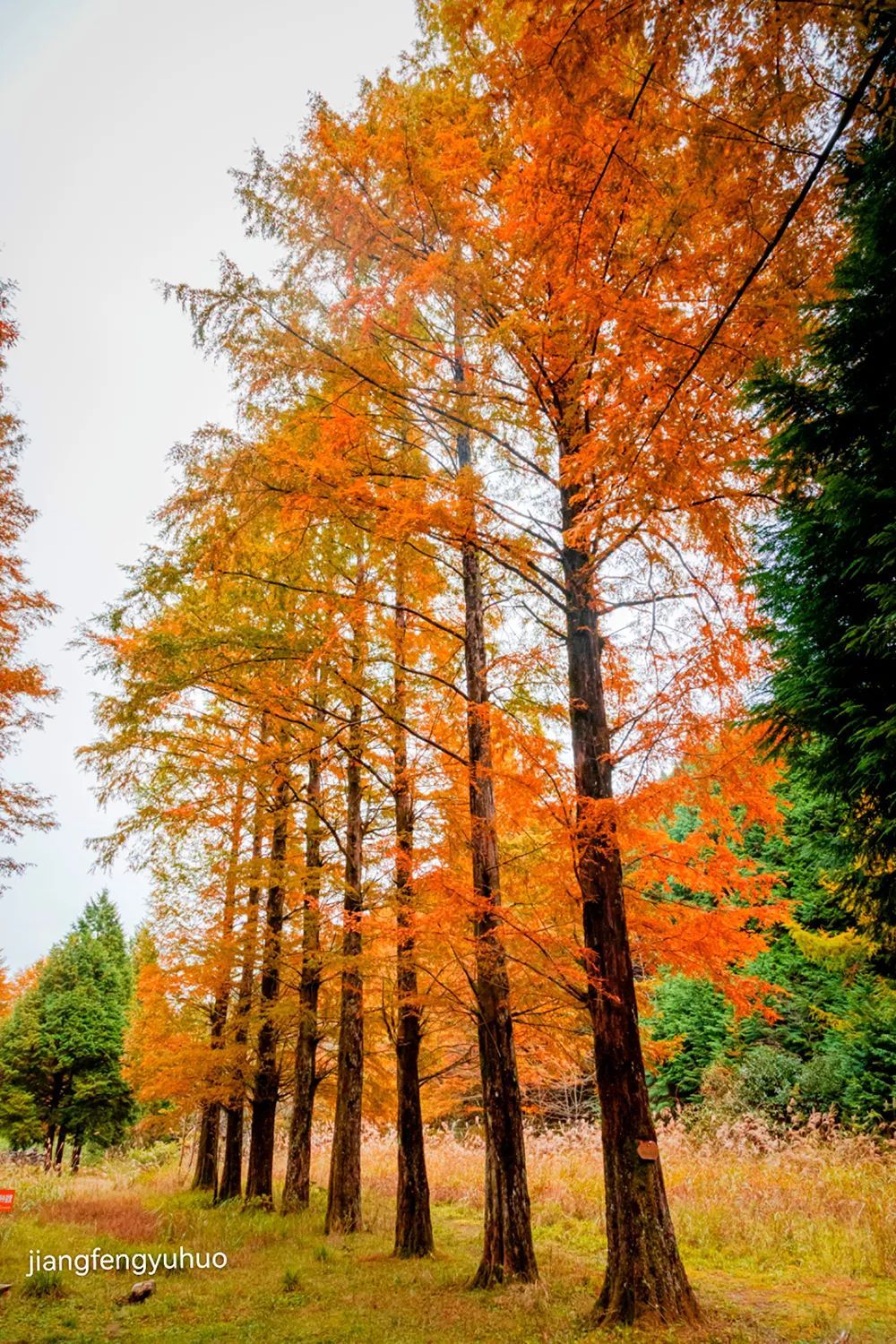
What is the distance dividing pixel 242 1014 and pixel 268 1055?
2.86ft

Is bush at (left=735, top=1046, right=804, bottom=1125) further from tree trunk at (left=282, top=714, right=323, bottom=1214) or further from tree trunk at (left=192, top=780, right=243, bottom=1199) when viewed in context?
tree trunk at (left=192, top=780, right=243, bottom=1199)

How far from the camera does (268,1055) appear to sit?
11.1 metres

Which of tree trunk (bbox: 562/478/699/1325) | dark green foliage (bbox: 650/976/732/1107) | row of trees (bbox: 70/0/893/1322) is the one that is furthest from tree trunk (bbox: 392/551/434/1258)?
dark green foliage (bbox: 650/976/732/1107)

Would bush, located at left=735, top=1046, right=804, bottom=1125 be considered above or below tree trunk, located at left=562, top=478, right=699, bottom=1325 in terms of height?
below

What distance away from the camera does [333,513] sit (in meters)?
5.91

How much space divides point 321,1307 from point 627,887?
403 cm

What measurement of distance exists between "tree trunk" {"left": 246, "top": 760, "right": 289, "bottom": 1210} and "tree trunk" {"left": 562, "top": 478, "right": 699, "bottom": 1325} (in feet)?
20.7

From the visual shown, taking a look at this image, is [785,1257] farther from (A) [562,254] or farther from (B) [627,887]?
(A) [562,254]

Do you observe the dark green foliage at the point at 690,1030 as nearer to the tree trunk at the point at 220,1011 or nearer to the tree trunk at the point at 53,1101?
the tree trunk at the point at 220,1011

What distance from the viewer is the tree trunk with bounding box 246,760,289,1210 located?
1061cm

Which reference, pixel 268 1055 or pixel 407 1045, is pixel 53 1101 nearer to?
pixel 268 1055

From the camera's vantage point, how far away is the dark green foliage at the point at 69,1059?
23.0m

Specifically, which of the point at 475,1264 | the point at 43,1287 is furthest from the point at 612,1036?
the point at 43,1287

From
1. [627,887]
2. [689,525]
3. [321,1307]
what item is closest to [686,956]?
[627,887]
